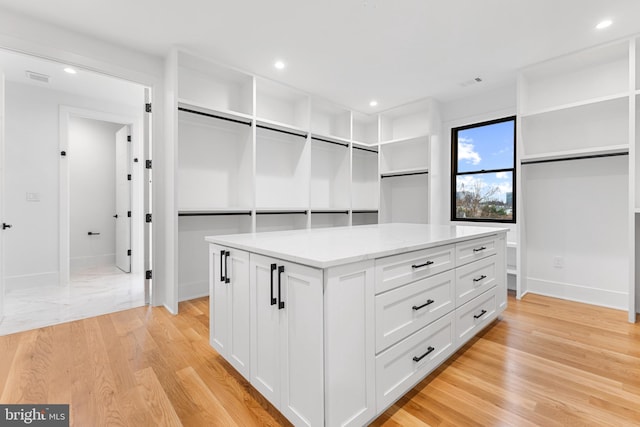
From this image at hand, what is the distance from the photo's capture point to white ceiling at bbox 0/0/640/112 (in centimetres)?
231

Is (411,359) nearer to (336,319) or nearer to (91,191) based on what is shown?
(336,319)

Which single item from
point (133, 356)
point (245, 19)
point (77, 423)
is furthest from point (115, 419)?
point (245, 19)

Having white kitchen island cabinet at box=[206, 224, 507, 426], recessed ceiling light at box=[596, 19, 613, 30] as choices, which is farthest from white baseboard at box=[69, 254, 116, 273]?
recessed ceiling light at box=[596, 19, 613, 30]

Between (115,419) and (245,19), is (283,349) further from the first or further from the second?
(245,19)

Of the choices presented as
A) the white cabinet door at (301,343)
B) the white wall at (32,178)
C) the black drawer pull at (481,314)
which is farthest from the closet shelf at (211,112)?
the black drawer pull at (481,314)

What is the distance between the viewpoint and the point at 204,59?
121 inches

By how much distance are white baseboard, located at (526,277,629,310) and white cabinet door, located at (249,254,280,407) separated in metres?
3.56

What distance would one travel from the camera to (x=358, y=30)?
2.65m

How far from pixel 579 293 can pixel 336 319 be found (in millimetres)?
3542

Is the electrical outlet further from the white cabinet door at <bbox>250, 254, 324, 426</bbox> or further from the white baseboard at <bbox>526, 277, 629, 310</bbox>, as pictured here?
the white cabinet door at <bbox>250, 254, 324, 426</bbox>

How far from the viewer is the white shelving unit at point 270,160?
3328 mm

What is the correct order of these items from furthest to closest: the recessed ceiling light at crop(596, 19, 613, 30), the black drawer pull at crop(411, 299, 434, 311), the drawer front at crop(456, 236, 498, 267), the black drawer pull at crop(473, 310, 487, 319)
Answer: the recessed ceiling light at crop(596, 19, 613, 30) → the black drawer pull at crop(473, 310, 487, 319) → the drawer front at crop(456, 236, 498, 267) → the black drawer pull at crop(411, 299, 434, 311)

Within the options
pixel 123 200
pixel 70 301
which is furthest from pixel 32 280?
pixel 123 200

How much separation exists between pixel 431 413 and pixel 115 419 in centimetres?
156
